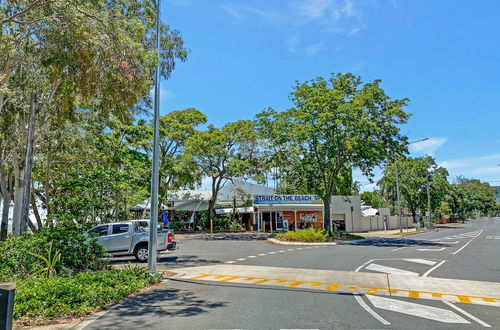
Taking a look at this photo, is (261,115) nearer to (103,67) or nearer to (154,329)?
(103,67)

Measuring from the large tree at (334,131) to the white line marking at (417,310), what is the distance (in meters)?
16.8

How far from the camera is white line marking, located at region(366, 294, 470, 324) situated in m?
7.10

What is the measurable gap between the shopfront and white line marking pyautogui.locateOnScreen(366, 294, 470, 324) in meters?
29.4

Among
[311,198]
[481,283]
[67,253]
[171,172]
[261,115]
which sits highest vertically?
[261,115]

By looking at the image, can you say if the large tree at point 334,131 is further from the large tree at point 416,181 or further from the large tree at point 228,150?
the large tree at point 416,181

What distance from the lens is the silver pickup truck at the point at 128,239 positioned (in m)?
16.2

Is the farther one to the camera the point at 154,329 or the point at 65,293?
the point at 65,293

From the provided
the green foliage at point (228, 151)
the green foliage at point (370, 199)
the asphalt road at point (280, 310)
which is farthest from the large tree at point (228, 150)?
the green foliage at point (370, 199)

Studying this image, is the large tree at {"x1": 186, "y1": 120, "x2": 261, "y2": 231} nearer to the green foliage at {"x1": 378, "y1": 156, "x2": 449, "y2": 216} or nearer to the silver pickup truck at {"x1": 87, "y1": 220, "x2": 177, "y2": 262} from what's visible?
the silver pickup truck at {"x1": 87, "y1": 220, "x2": 177, "y2": 262}

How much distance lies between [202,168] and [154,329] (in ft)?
106

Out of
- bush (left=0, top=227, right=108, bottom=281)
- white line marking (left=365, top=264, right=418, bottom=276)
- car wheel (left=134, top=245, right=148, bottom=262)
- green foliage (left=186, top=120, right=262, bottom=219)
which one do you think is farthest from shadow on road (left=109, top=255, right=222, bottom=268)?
green foliage (left=186, top=120, right=262, bottom=219)

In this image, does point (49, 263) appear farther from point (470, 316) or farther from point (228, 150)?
point (228, 150)

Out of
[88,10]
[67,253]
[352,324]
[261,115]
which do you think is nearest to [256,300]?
[352,324]

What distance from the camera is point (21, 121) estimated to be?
1546 centimetres
